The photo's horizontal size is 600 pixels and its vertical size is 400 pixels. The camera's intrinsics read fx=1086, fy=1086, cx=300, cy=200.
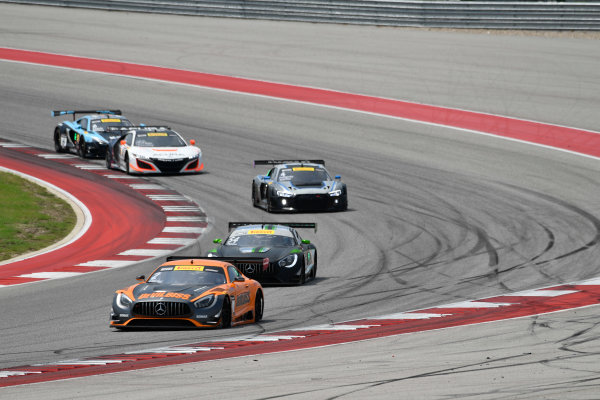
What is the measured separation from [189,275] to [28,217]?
11.8 meters

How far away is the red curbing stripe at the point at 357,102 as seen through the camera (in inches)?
1478

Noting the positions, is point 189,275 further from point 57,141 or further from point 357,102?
point 357,102

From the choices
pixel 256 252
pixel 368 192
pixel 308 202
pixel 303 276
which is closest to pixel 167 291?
pixel 256 252

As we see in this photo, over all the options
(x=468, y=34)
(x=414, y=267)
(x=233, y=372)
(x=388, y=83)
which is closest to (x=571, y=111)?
(x=388, y=83)

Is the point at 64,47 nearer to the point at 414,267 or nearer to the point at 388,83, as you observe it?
the point at 388,83

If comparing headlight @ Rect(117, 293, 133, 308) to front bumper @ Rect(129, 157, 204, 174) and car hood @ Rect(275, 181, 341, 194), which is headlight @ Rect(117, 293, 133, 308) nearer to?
car hood @ Rect(275, 181, 341, 194)

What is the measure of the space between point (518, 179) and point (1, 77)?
959 inches

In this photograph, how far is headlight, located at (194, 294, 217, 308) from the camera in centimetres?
1608

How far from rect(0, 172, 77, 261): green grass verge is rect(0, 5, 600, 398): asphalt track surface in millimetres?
3837

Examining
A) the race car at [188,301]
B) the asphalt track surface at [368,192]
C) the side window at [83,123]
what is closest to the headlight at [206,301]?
the race car at [188,301]

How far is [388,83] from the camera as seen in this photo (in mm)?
44375

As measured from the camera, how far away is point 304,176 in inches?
1170

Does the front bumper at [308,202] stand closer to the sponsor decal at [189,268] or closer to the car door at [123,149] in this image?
the car door at [123,149]

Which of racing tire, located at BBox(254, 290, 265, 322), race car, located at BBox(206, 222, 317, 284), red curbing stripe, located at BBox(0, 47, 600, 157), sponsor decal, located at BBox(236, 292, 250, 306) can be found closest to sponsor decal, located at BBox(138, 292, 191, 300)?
sponsor decal, located at BBox(236, 292, 250, 306)
